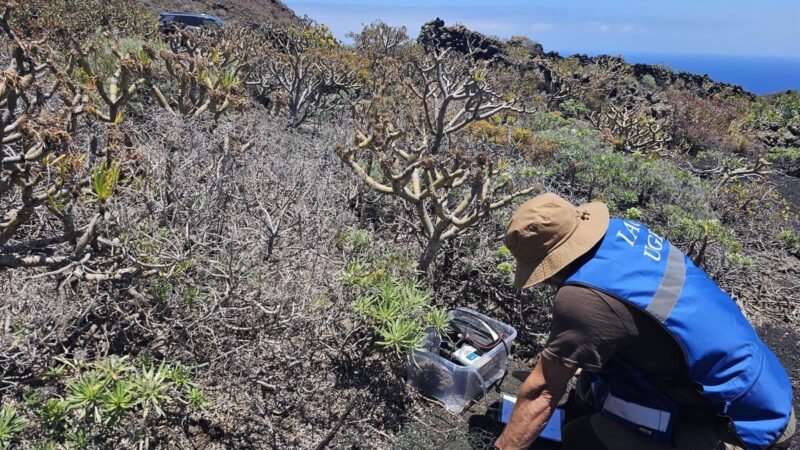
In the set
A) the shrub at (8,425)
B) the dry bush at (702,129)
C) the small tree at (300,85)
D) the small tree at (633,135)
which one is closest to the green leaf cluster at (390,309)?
the shrub at (8,425)

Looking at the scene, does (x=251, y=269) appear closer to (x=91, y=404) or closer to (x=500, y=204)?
(x=91, y=404)

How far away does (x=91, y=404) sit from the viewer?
1887 millimetres

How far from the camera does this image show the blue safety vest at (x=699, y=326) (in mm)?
2080

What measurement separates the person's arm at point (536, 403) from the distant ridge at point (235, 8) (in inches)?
951

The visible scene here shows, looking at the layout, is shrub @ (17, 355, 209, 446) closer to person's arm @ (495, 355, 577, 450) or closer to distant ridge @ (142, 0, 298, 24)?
person's arm @ (495, 355, 577, 450)

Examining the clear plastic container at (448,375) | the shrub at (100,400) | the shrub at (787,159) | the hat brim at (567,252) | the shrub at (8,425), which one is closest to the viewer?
the shrub at (8,425)

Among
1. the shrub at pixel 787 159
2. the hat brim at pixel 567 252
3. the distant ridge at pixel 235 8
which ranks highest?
the distant ridge at pixel 235 8

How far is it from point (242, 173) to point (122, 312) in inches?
61.7

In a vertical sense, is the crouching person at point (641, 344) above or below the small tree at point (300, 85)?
below

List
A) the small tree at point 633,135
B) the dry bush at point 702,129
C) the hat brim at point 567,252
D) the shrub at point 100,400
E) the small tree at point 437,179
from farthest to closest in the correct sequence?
1. the dry bush at point 702,129
2. the small tree at point 633,135
3. the small tree at point 437,179
4. the hat brim at point 567,252
5. the shrub at point 100,400

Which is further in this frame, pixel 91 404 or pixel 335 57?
pixel 335 57

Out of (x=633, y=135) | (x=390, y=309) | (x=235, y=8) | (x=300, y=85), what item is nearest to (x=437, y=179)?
(x=390, y=309)

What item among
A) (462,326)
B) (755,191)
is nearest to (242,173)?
Answer: (462,326)

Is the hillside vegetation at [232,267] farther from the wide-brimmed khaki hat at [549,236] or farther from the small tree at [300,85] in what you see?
the wide-brimmed khaki hat at [549,236]
